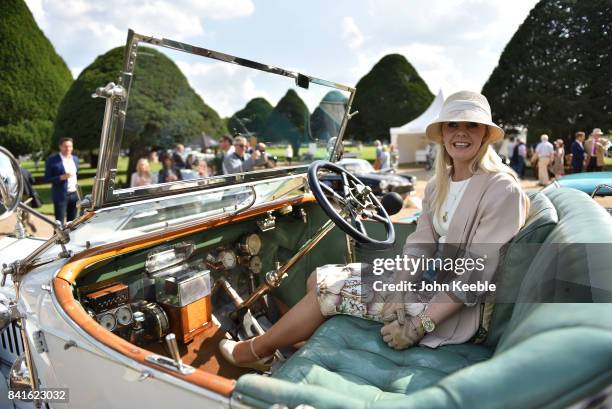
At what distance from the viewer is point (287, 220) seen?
10.0 ft

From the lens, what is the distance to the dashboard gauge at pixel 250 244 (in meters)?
2.75

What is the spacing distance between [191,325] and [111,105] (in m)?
1.17

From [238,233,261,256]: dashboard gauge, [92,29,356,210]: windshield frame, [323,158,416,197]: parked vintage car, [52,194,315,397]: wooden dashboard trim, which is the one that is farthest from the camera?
[323,158,416,197]: parked vintage car

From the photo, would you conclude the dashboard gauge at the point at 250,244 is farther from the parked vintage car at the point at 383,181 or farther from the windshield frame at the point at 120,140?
the parked vintage car at the point at 383,181

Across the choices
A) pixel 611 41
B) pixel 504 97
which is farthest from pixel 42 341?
pixel 504 97

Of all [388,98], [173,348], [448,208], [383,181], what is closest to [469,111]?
[448,208]

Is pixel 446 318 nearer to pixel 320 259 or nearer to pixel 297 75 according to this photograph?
pixel 320 259

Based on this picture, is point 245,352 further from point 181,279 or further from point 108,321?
point 108,321

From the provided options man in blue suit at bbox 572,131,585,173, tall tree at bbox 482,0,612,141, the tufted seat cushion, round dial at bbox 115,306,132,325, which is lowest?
the tufted seat cushion

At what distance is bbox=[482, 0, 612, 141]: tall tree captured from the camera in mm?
13523

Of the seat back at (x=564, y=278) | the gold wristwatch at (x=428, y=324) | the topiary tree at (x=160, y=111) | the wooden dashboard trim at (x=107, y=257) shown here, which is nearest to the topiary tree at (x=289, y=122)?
the topiary tree at (x=160, y=111)

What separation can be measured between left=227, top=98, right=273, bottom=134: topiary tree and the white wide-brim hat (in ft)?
4.39

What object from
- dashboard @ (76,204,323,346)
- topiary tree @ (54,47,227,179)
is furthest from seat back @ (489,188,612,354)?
topiary tree @ (54,47,227,179)

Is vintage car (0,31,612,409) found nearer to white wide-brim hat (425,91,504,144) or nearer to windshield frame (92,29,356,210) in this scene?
windshield frame (92,29,356,210)
